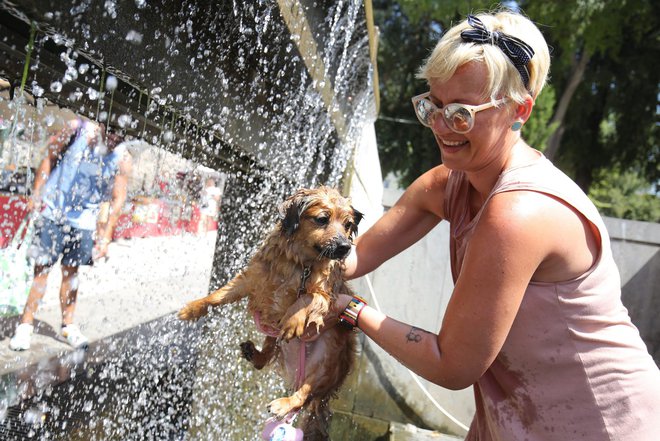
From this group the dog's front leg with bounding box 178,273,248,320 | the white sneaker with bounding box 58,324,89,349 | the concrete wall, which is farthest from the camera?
the concrete wall

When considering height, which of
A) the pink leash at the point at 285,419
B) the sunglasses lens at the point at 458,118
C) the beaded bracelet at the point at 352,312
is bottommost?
the pink leash at the point at 285,419

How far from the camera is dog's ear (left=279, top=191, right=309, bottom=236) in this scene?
2.79 m

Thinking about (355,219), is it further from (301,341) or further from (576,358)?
(576,358)

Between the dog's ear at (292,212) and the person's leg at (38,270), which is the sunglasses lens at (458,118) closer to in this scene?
the dog's ear at (292,212)

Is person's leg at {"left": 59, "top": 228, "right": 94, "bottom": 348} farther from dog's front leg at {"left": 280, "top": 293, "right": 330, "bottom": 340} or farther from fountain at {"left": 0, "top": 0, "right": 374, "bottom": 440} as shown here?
dog's front leg at {"left": 280, "top": 293, "right": 330, "bottom": 340}

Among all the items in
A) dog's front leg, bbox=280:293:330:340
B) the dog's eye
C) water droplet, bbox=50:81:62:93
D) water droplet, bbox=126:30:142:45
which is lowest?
dog's front leg, bbox=280:293:330:340

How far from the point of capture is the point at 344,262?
2787 mm

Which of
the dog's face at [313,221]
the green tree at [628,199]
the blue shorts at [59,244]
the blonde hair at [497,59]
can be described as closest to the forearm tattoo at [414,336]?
the dog's face at [313,221]

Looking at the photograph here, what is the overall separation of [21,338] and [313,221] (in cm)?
285

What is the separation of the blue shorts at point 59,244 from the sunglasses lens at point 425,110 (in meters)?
3.72

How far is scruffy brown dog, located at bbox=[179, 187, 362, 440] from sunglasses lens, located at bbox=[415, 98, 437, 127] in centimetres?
79

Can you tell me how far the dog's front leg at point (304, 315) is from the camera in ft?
7.89

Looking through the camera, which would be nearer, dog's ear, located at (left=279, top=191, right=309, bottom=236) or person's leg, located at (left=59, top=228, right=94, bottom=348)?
dog's ear, located at (left=279, top=191, right=309, bottom=236)

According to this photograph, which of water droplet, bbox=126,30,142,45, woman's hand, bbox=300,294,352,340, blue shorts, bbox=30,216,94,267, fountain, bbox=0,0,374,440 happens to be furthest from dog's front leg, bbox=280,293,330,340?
blue shorts, bbox=30,216,94,267
